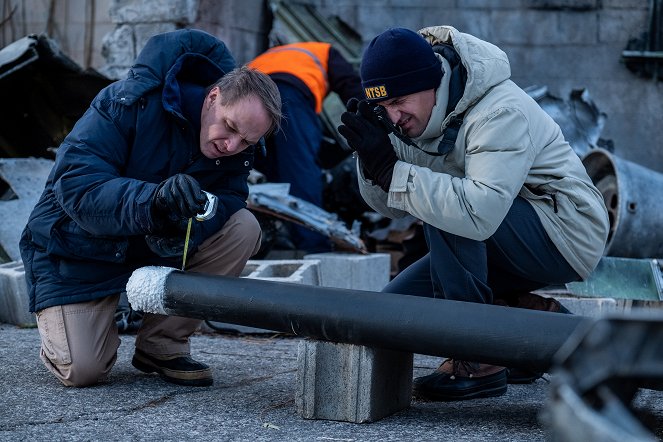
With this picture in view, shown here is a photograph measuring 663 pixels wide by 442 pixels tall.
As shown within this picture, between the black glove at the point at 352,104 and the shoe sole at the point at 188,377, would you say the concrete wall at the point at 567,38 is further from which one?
the shoe sole at the point at 188,377

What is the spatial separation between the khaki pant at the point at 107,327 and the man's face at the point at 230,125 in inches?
14.6

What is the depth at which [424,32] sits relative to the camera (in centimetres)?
325

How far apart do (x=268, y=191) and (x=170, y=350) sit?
7.09ft

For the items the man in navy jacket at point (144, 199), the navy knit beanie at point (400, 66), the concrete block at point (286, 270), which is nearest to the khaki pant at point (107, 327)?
the man in navy jacket at point (144, 199)

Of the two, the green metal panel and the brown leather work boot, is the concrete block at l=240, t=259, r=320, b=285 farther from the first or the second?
the brown leather work boot

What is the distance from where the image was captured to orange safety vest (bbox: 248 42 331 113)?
5.96 meters

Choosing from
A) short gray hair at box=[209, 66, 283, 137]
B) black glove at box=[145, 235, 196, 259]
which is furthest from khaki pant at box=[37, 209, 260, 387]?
short gray hair at box=[209, 66, 283, 137]

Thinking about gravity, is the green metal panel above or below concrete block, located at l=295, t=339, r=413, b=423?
below

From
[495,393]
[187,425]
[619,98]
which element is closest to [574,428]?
[187,425]

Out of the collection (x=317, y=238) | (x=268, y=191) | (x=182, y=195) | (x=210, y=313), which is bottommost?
(x=317, y=238)

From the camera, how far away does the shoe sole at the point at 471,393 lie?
311cm

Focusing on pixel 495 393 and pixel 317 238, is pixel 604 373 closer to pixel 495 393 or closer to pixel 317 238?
pixel 495 393

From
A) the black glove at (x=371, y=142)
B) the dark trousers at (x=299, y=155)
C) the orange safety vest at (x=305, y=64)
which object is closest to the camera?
the black glove at (x=371, y=142)

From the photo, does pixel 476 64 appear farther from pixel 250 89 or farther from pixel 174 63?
pixel 174 63
